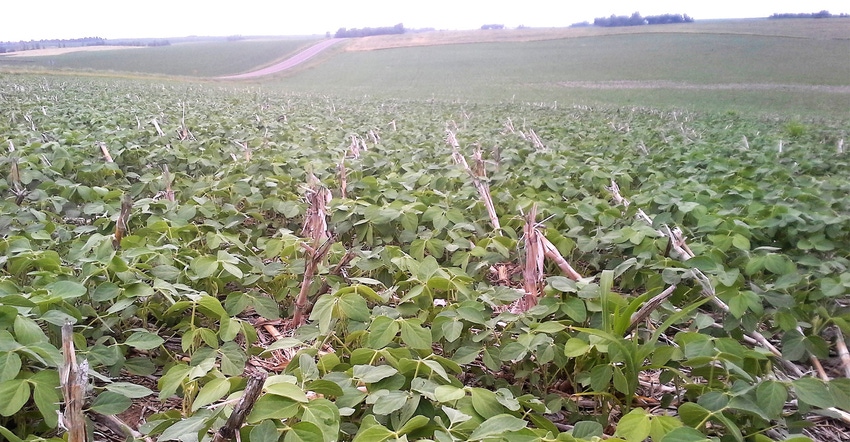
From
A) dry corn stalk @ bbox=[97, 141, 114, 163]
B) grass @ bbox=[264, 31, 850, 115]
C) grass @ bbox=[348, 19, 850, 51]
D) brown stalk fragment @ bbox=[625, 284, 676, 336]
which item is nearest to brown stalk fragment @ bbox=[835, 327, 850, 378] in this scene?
brown stalk fragment @ bbox=[625, 284, 676, 336]

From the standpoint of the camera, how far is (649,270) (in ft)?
6.97

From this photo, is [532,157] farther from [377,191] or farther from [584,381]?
[584,381]

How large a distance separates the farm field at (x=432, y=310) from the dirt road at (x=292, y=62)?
32460 mm

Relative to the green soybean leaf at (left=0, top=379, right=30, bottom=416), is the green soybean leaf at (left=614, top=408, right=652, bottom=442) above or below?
below

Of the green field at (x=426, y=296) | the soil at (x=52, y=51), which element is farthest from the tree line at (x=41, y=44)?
the green field at (x=426, y=296)

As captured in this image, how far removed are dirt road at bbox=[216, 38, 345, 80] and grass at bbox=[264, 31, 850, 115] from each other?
2.53 meters

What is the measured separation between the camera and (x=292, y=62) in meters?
38.4

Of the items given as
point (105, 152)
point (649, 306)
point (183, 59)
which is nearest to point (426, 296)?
point (649, 306)

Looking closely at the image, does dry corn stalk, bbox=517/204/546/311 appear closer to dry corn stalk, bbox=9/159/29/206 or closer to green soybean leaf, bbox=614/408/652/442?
green soybean leaf, bbox=614/408/652/442

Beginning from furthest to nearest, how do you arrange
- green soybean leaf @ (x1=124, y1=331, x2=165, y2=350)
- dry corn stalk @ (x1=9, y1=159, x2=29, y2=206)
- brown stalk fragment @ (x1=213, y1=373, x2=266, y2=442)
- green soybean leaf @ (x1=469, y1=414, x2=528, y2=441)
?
dry corn stalk @ (x1=9, y1=159, x2=29, y2=206), green soybean leaf @ (x1=124, y1=331, x2=165, y2=350), green soybean leaf @ (x1=469, y1=414, x2=528, y2=441), brown stalk fragment @ (x1=213, y1=373, x2=266, y2=442)

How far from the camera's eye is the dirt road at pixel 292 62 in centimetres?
3373

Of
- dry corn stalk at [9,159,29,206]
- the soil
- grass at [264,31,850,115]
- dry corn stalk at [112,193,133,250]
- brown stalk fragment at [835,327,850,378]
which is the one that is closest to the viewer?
brown stalk fragment at [835,327,850,378]

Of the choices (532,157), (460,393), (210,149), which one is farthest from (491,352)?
(210,149)

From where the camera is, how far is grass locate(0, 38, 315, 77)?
2431 centimetres
